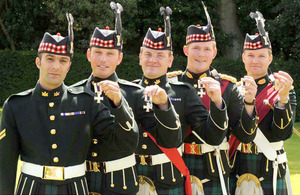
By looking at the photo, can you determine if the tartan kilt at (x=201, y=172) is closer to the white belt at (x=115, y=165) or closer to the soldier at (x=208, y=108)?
the soldier at (x=208, y=108)

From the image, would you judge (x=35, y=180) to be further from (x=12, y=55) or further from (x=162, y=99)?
(x=12, y=55)

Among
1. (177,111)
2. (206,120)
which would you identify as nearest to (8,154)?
(177,111)

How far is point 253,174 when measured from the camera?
500cm

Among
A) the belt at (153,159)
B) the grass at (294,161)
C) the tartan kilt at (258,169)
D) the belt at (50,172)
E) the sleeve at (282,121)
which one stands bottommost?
the grass at (294,161)

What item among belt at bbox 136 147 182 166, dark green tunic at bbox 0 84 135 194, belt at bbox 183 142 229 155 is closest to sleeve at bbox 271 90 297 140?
belt at bbox 183 142 229 155

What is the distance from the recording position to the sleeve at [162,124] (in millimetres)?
3734

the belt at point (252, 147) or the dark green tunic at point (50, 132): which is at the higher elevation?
the dark green tunic at point (50, 132)

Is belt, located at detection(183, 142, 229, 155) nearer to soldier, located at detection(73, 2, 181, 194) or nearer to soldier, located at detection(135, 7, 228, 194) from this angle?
soldier, located at detection(135, 7, 228, 194)

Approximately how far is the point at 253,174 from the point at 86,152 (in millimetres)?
2061

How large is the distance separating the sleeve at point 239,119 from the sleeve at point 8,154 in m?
2.06

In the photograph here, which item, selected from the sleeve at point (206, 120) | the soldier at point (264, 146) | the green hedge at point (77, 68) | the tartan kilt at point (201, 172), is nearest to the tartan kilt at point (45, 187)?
the sleeve at point (206, 120)

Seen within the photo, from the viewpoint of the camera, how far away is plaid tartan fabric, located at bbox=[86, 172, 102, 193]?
387 centimetres

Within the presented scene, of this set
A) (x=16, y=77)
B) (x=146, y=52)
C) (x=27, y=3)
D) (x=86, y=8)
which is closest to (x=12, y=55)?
(x=16, y=77)

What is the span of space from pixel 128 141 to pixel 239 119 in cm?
144
